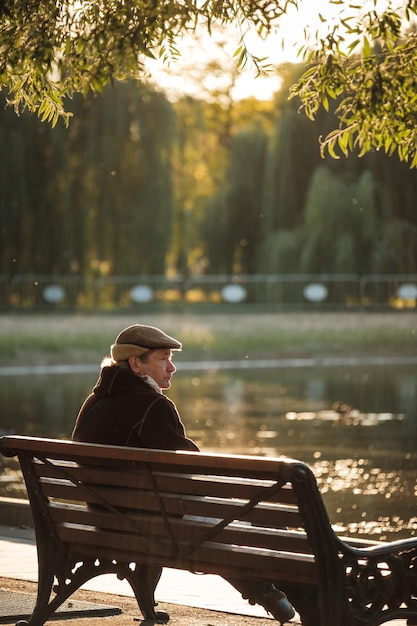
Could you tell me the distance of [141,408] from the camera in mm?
5391

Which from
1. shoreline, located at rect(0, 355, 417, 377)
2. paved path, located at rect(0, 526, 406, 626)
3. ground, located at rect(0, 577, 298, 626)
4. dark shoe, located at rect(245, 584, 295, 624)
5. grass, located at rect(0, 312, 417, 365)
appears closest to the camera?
dark shoe, located at rect(245, 584, 295, 624)

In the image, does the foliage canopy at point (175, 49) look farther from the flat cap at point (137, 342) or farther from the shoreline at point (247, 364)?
the shoreline at point (247, 364)

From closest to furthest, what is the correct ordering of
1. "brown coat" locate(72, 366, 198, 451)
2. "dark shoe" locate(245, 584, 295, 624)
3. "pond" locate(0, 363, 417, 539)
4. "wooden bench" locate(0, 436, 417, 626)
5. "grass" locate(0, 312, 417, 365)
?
"wooden bench" locate(0, 436, 417, 626) < "dark shoe" locate(245, 584, 295, 624) < "brown coat" locate(72, 366, 198, 451) < "pond" locate(0, 363, 417, 539) < "grass" locate(0, 312, 417, 365)

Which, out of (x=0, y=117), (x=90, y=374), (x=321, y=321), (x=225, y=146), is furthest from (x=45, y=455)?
(x=225, y=146)

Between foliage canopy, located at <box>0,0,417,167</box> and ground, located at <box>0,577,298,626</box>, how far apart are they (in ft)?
7.97

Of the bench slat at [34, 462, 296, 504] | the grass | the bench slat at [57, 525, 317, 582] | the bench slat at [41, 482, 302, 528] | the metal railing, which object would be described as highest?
the bench slat at [34, 462, 296, 504]

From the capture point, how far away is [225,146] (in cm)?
6881

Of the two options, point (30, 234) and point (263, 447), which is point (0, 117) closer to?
point (30, 234)

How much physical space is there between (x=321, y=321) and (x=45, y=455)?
1278 inches

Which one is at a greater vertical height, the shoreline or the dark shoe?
the dark shoe

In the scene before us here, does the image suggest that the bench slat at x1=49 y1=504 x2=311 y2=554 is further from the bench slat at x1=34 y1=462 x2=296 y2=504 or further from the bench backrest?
→ the bench slat at x1=34 y1=462 x2=296 y2=504

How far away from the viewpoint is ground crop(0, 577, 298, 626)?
5.76 metres

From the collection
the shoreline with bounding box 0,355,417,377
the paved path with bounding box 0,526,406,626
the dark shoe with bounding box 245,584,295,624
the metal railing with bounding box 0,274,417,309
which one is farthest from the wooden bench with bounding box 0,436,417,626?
the metal railing with bounding box 0,274,417,309

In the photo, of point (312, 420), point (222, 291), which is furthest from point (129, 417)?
point (222, 291)
